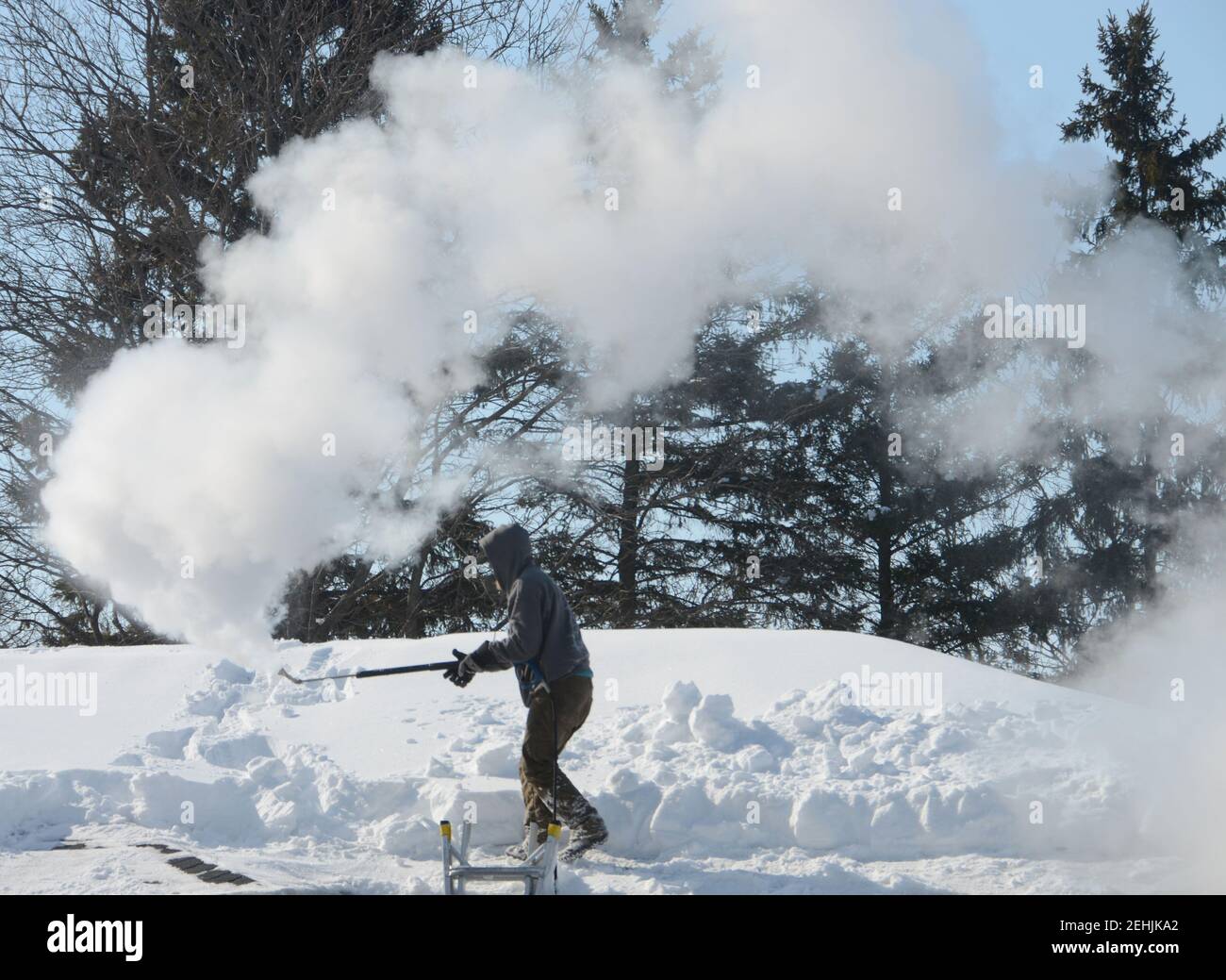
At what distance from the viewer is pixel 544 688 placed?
6543mm

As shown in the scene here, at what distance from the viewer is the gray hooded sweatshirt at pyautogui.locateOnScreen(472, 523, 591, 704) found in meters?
6.53

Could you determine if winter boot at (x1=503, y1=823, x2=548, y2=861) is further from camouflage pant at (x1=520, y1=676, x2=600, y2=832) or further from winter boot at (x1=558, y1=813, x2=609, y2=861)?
winter boot at (x1=558, y1=813, x2=609, y2=861)

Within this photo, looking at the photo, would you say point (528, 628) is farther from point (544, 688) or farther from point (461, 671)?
point (461, 671)

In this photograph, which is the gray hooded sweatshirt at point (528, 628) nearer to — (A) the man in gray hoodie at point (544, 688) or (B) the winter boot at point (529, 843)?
(A) the man in gray hoodie at point (544, 688)

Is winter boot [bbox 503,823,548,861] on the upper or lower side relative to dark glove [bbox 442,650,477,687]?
lower

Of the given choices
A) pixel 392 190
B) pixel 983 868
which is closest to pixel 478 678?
pixel 983 868

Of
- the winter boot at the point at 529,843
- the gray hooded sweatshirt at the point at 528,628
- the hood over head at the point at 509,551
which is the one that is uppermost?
the hood over head at the point at 509,551

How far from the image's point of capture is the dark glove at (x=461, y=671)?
6.59 metres

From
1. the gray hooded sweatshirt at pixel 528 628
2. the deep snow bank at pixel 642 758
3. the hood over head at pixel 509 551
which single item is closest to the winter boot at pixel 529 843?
the deep snow bank at pixel 642 758

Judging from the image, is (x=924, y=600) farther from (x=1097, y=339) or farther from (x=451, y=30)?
(x=451, y=30)

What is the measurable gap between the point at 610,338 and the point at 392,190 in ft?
16.8

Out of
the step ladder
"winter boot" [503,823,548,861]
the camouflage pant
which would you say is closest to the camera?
the step ladder

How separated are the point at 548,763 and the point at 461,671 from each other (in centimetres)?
67

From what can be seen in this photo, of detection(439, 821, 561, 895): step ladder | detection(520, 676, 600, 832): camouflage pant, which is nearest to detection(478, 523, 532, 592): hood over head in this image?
detection(520, 676, 600, 832): camouflage pant
